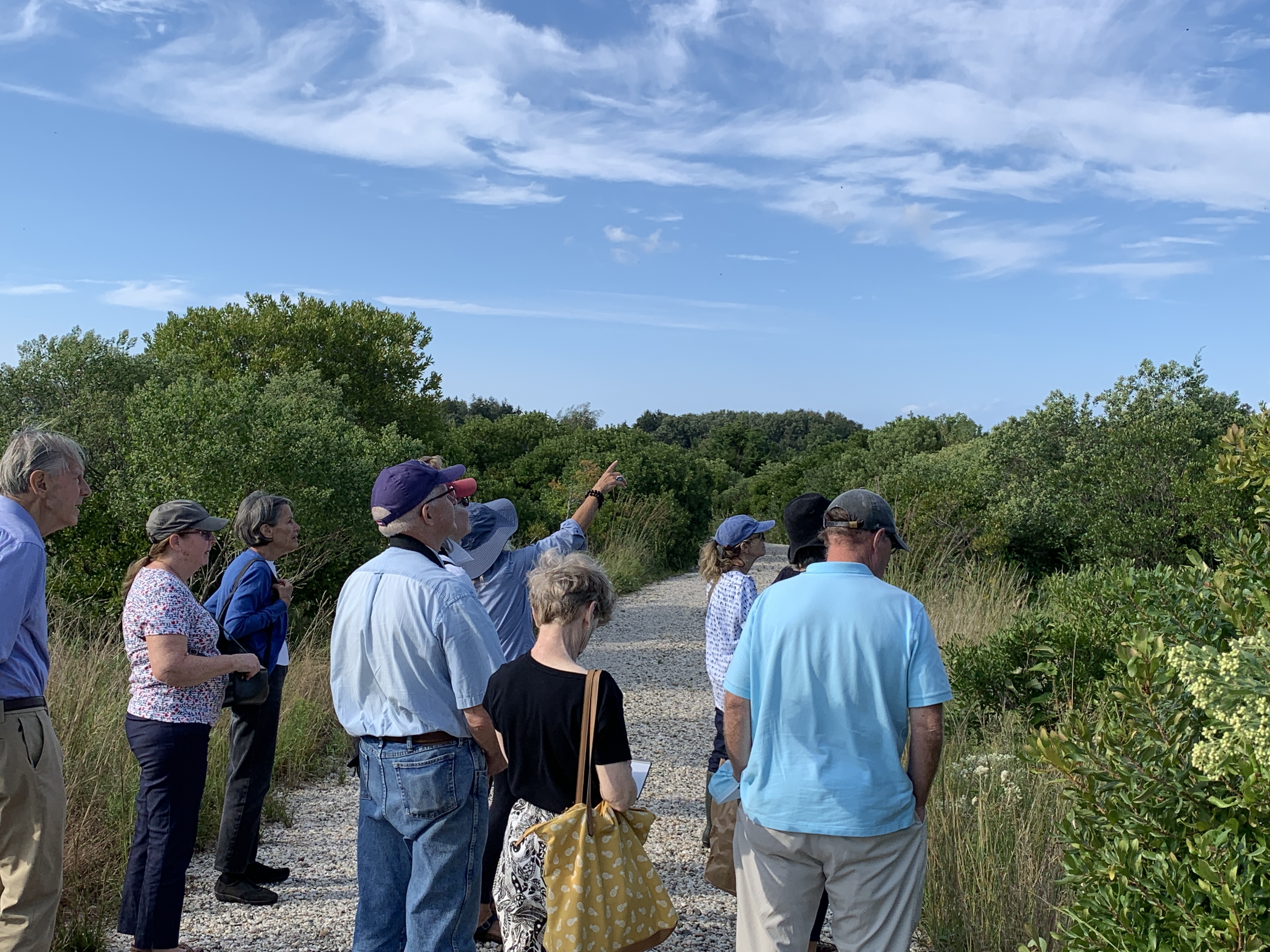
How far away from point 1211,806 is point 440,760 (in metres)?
2.08

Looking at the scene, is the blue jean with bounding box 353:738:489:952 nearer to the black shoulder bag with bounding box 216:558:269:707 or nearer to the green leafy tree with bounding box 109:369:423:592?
the black shoulder bag with bounding box 216:558:269:707

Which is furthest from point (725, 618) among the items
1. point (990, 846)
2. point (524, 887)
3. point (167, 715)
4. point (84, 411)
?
point (84, 411)

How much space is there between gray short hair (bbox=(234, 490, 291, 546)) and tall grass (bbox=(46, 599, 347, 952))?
1.27 m

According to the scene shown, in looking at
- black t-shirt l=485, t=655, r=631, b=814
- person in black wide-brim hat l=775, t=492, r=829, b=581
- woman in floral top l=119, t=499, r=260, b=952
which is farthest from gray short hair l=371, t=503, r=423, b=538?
person in black wide-brim hat l=775, t=492, r=829, b=581

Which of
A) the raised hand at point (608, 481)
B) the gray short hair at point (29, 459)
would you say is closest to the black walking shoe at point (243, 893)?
the gray short hair at point (29, 459)

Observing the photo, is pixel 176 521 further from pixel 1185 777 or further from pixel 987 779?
pixel 987 779

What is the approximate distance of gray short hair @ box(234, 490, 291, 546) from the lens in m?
4.58

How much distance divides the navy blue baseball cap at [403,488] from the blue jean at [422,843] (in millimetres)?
749

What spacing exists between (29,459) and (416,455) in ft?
34.2

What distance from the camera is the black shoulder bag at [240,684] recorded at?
4180mm

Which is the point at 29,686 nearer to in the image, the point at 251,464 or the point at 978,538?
the point at 251,464

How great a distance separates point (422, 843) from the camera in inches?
118

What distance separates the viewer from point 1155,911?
2299 mm

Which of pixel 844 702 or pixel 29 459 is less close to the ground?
pixel 29 459
